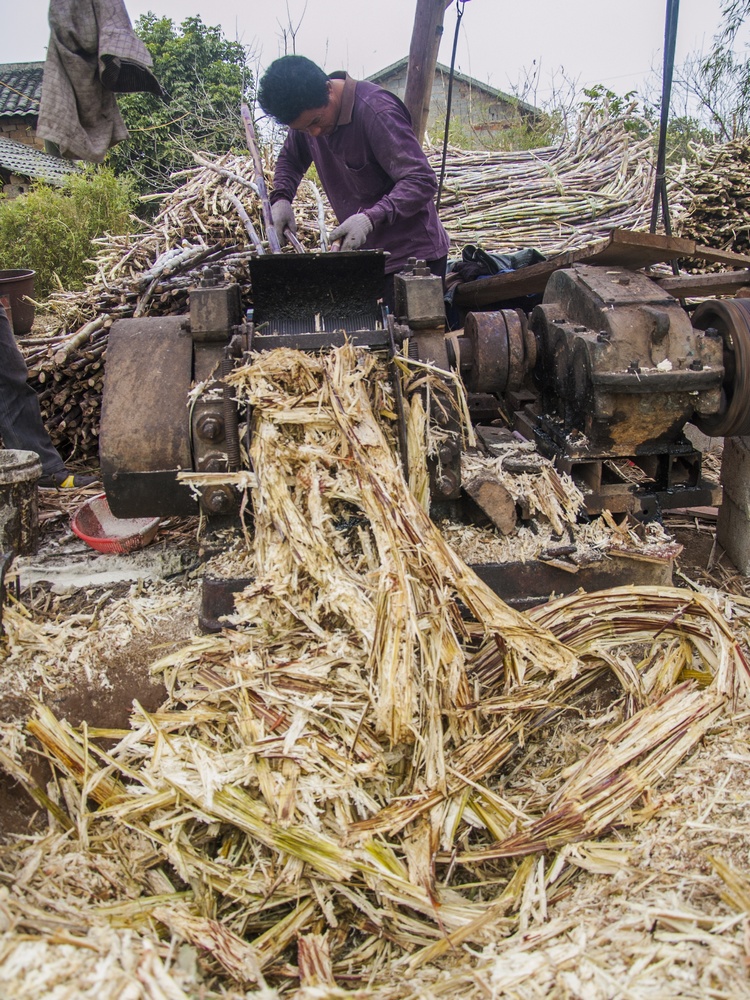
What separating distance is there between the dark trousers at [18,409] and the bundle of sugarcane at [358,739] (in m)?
2.64

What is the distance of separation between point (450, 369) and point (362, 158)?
161cm

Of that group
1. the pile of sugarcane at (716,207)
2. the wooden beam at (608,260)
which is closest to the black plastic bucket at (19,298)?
the wooden beam at (608,260)

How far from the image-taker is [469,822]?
186 centimetres

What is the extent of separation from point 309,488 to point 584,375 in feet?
3.98

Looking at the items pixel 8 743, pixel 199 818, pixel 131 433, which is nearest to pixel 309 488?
pixel 131 433

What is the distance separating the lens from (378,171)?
12.6 feet

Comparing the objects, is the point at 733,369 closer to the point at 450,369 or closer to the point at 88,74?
the point at 450,369

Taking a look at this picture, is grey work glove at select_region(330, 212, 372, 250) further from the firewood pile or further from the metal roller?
the metal roller

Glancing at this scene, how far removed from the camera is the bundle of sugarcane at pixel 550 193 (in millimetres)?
6262

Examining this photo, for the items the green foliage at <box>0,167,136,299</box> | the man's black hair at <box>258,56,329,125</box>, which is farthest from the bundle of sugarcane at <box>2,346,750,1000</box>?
the green foliage at <box>0,167,136,299</box>

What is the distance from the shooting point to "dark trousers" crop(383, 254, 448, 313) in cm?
371

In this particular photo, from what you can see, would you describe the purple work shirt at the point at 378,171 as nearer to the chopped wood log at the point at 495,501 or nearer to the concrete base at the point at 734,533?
the chopped wood log at the point at 495,501

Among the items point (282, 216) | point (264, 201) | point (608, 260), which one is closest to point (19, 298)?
point (264, 201)

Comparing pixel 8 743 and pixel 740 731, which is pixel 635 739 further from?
pixel 8 743
